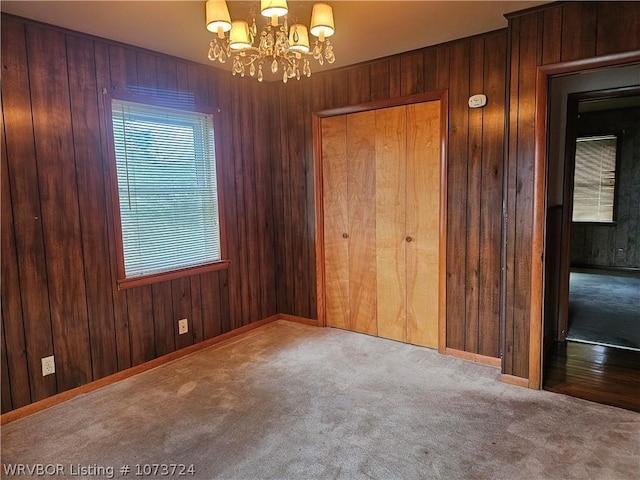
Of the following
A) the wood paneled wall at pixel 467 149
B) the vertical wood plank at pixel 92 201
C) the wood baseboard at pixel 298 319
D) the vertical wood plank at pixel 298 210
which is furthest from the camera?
the wood baseboard at pixel 298 319

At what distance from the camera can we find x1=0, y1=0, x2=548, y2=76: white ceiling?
7.79 feet

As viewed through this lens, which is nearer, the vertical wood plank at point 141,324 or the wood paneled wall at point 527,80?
the wood paneled wall at point 527,80

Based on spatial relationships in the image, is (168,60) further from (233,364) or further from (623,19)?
(623,19)

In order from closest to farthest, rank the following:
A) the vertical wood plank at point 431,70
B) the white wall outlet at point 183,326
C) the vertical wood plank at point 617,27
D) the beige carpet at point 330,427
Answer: the beige carpet at point 330,427, the vertical wood plank at point 617,27, the vertical wood plank at point 431,70, the white wall outlet at point 183,326

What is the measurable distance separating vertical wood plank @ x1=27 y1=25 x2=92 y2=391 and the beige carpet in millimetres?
341

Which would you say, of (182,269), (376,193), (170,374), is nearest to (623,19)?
(376,193)

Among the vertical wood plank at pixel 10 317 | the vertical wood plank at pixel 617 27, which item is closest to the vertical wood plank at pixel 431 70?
the vertical wood plank at pixel 617 27

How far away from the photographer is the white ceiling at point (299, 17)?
2373mm

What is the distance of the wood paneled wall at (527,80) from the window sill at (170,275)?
2.42 meters

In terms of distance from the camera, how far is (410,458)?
6.82ft

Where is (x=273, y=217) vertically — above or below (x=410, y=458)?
above

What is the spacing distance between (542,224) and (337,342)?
6.53 feet

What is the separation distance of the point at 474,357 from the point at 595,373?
83cm

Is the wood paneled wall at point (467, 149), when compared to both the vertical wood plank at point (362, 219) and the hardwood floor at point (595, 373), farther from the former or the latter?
the hardwood floor at point (595, 373)
